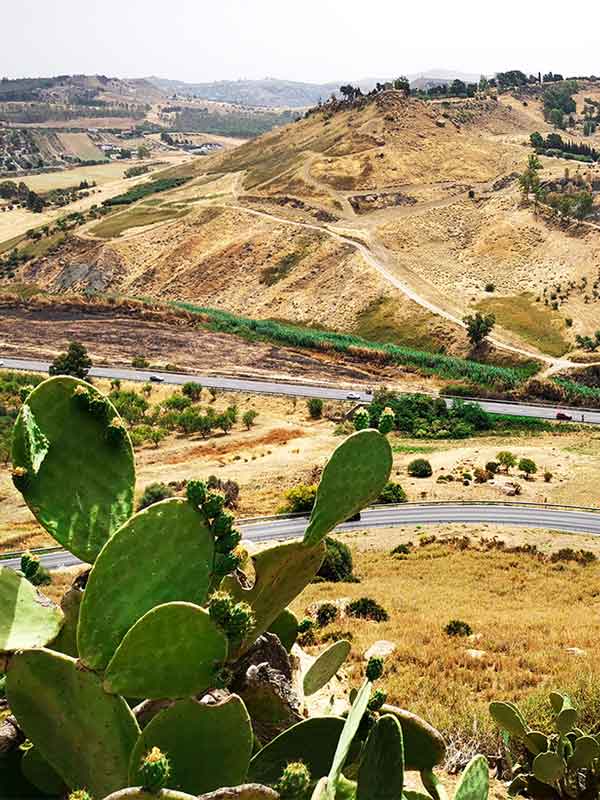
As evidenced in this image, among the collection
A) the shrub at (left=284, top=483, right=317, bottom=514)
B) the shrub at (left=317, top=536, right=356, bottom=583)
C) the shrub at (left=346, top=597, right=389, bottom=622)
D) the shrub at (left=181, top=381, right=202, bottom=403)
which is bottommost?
the shrub at (left=284, top=483, right=317, bottom=514)

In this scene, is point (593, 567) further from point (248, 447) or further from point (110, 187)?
point (110, 187)

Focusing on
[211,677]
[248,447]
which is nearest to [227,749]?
[211,677]

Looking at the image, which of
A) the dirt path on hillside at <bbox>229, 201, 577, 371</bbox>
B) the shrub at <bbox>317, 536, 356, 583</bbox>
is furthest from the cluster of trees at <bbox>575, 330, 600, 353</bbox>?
→ the shrub at <bbox>317, 536, 356, 583</bbox>

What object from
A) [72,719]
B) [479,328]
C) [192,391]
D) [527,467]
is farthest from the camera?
[479,328]

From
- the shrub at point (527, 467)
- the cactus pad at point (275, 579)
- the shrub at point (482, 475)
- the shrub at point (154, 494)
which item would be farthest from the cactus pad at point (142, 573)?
the shrub at point (527, 467)

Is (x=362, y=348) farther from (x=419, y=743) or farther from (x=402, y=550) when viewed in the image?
(x=419, y=743)

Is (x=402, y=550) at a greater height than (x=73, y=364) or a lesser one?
lesser

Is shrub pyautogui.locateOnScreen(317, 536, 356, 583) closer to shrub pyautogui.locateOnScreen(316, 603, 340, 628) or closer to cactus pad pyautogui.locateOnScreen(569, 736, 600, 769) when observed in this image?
shrub pyautogui.locateOnScreen(316, 603, 340, 628)

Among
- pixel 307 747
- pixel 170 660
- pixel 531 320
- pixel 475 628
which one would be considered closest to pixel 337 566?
pixel 475 628
